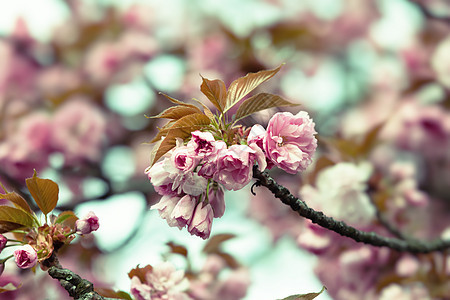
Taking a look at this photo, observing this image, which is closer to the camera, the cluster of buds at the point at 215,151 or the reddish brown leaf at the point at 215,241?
the cluster of buds at the point at 215,151

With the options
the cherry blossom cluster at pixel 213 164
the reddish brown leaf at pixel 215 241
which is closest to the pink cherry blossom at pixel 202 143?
the cherry blossom cluster at pixel 213 164

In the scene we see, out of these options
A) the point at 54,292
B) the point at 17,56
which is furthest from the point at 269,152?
the point at 17,56

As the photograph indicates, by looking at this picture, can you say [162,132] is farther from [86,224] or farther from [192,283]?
[192,283]

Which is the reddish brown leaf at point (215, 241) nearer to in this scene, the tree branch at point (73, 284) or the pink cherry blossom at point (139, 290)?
the pink cherry blossom at point (139, 290)

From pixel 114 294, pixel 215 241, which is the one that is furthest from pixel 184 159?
pixel 215 241

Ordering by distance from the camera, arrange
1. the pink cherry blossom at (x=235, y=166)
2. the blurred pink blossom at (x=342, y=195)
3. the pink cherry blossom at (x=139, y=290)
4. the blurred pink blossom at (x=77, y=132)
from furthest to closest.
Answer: the blurred pink blossom at (x=77, y=132), the blurred pink blossom at (x=342, y=195), the pink cherry blossom at (x=139, y=290), the pink cherry blossom at (x=235, y=166)

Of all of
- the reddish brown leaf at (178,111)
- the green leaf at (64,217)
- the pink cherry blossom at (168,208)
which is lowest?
the green leaf at (64,217)

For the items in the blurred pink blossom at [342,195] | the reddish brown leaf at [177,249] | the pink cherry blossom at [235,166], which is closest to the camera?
the pink cherry blossom at [235,166]

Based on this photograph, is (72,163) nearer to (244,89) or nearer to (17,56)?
(17,56)

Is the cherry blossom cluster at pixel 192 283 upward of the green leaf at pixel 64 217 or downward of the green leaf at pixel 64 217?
downward
